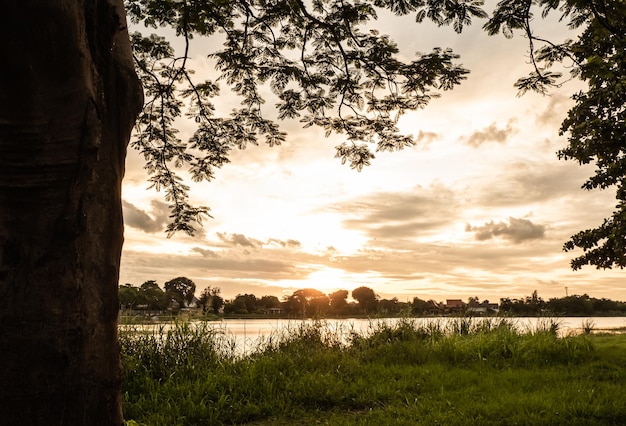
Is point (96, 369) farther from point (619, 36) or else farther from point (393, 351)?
point (393, 351)

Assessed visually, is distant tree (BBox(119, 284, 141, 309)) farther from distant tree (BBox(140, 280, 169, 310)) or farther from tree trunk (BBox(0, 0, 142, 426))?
tree trunk (BBox(0, 0, 142, 426))

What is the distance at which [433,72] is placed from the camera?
6.27 metres

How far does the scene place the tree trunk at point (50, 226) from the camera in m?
2.18

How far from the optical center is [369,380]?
23.1 ft

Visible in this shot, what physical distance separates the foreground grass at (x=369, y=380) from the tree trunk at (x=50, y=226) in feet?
10.8

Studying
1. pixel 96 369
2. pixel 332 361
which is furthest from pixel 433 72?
pixel 96 369

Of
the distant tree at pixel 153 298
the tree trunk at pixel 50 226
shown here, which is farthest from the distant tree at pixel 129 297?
the tree trunk at pixel 50 226

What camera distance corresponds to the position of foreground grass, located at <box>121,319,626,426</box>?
17.7ft

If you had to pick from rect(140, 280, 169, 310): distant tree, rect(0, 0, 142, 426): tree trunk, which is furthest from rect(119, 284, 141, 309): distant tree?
rect(0, 0, 142, 426): tree trunk

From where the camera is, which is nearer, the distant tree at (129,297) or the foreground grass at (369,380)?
the foreground grass at (369,380)

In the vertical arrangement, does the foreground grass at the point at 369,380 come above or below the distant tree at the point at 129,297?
below

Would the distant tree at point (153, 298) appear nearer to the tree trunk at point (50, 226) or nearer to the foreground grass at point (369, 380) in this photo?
the foreground grass at point (369, 380)

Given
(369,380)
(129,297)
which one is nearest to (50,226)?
(369,380)

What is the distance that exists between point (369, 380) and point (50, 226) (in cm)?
578
